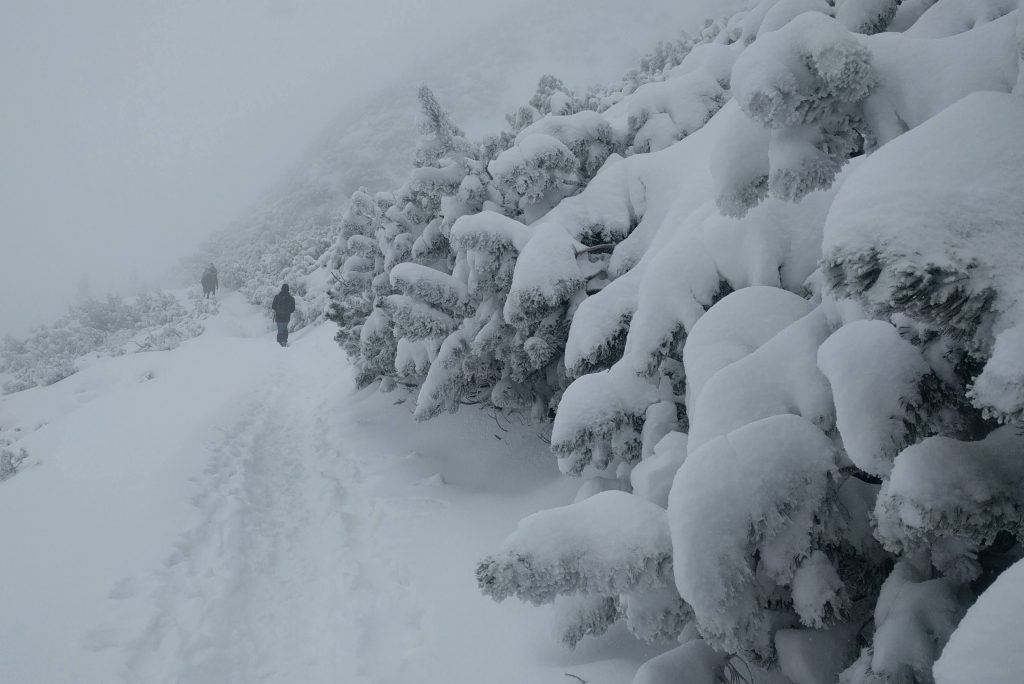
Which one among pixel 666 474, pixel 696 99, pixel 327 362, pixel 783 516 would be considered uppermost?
pixel 696 99

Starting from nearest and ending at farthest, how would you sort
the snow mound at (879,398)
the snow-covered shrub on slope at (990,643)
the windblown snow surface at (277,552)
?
the snow-covered shrub on slope at (990,643)
the snow mound at (879,398)
the windblown snow surface at (277,552)

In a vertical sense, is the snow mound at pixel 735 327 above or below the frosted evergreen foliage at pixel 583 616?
above

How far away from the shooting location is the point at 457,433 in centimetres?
618

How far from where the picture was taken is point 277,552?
4637 millimetres

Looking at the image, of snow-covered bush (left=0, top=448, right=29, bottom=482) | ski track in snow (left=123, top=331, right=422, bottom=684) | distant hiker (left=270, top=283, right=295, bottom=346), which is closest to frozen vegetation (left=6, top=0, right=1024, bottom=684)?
ski track in snow (left=123, top=331, right=422, bottom=684)

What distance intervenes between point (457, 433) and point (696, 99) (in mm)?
4474

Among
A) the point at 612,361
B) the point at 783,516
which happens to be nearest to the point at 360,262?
the point at 612,361

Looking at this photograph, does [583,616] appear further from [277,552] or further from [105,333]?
[105,333]

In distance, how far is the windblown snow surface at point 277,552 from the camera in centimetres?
315

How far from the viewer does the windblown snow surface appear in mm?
3152

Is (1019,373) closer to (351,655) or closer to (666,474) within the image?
(666,474)

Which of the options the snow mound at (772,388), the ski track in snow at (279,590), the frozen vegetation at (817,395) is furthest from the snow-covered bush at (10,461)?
the snow mound at (772,388)

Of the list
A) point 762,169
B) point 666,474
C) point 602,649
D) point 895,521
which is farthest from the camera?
point 602,649

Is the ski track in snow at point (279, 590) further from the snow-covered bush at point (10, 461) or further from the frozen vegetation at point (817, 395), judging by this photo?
the snow-covered bush at point (10, 461)
